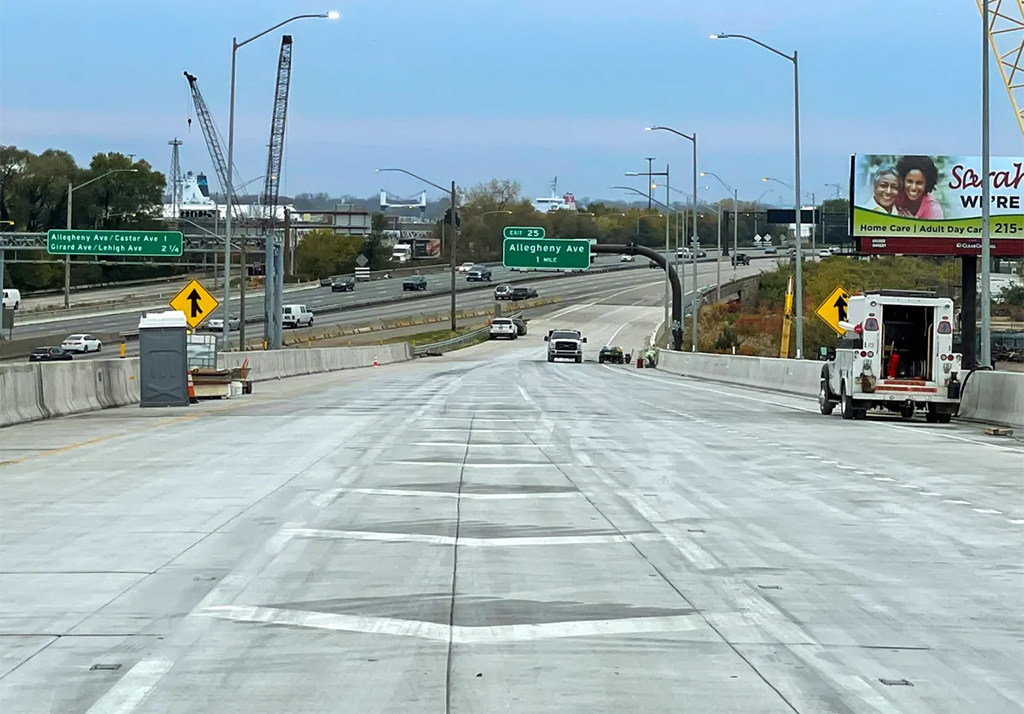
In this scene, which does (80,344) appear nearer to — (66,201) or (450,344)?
(450,344)

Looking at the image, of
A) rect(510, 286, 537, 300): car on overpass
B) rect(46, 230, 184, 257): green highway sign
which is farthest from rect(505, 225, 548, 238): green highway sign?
rect(510, 286, 537, 300): car on overpass

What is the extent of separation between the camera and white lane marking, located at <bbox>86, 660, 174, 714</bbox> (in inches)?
262

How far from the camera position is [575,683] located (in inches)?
283

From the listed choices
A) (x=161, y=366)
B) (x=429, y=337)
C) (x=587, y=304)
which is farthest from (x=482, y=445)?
(x=587, y=304)

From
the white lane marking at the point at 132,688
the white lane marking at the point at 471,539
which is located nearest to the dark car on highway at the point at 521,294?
the white lane marking at the point at 471,539

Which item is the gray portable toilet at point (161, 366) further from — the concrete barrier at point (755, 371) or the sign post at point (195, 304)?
the concrete barrier at point (755, 371)

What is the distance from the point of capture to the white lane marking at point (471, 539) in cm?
1166

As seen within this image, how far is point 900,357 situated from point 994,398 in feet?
6.80

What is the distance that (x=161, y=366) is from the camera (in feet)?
109

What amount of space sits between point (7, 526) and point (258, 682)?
20.3 ft

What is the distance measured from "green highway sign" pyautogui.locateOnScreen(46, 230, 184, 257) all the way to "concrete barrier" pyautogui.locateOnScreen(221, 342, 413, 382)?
38.6 ft

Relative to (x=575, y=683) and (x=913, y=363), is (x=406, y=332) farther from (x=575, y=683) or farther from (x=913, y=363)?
(x=575, y=683)

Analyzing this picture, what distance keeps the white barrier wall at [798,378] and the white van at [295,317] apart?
34.3 metres

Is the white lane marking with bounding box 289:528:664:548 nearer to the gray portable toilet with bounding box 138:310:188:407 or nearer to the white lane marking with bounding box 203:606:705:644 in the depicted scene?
the white lane marking with bounding box 203:606:705:644
